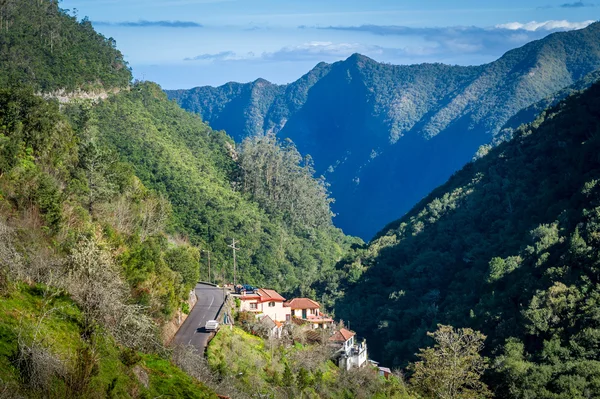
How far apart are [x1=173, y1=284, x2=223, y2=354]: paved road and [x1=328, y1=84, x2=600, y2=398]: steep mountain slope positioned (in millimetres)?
14235

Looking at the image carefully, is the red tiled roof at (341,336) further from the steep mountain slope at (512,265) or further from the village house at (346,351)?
the steep mountain slope at (512,265)

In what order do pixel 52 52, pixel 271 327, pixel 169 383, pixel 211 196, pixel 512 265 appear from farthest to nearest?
1. pixel 211 196
2. pixel 52 52
3. pixel 512 265
4. pixel 271 327
5. pixel 169 383

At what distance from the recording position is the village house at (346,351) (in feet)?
116

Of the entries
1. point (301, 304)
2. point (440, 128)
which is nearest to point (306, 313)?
point (301, 304)

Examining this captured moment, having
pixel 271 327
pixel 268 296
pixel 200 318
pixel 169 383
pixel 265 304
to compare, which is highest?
pixel 268 296

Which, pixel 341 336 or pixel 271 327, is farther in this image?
pixel 341 336

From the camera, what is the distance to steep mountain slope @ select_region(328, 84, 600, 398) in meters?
33.6

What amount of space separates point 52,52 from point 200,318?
34.3 m

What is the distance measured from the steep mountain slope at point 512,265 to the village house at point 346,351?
7.16 m

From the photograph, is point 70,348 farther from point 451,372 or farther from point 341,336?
point 341,336

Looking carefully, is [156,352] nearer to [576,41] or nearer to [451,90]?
[576,41]

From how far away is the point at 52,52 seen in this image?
178 ft

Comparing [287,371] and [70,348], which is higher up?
[70,348]

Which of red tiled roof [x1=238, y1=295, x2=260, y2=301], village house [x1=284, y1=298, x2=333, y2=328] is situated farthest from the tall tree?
red tiled roof [x1=238, y1=295, x2=260, y2=301]
